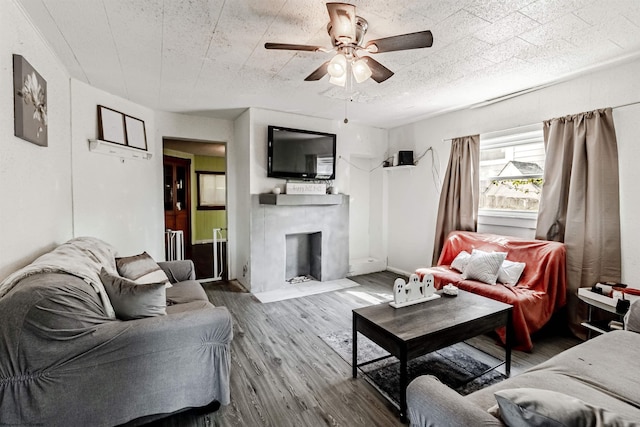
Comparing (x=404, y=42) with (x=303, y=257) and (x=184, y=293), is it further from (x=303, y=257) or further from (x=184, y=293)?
(x=303, y=257)

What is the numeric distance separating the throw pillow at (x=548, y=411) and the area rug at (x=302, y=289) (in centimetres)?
313

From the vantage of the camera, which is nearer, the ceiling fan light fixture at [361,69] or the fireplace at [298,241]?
the ceiling fan light fixture at [361,69]

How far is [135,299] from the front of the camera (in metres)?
1.74

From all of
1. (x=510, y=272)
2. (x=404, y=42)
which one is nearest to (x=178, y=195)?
(x=404, y=42)

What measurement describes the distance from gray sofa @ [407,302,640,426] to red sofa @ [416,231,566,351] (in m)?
0.77

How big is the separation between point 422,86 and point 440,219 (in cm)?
184

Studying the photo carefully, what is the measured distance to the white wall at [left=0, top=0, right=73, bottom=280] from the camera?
65.9 inches

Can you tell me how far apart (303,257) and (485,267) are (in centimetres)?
263

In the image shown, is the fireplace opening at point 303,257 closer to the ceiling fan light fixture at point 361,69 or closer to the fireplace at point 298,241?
the fireplace at point 298,241

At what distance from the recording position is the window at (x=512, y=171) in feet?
10.9

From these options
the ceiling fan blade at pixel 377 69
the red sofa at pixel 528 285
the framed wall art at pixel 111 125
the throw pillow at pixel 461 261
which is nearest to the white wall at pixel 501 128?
the red sofa at pixel 528 285

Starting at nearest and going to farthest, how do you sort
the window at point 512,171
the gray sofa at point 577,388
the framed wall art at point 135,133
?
the gray sofa at point 577,388 < the window at point 512,171 < the framed wall art at point 135,133

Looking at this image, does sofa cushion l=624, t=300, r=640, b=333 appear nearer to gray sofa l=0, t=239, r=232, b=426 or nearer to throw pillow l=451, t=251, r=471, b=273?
throw pillow l=451, t=251, r=471, b=273

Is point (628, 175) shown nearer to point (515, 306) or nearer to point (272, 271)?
point (515, 306)
